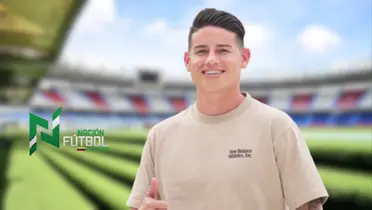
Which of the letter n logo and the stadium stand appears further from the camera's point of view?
the stadium stand

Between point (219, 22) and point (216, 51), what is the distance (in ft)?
0.24

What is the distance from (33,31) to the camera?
217 cm

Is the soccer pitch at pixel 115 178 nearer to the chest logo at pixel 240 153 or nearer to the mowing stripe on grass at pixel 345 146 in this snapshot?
the mowing stripe on grass at pixel 345 146

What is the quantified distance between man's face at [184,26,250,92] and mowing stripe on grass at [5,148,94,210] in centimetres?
171

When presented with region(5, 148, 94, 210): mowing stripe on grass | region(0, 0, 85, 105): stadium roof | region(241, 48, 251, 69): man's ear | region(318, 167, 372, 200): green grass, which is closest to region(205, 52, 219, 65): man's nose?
region(241, 48, 251, 69): man's ear

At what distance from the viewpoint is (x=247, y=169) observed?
860 mm

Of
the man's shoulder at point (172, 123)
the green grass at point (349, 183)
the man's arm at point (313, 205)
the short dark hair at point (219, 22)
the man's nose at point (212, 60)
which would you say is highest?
the short dark hair at point (219, 22)

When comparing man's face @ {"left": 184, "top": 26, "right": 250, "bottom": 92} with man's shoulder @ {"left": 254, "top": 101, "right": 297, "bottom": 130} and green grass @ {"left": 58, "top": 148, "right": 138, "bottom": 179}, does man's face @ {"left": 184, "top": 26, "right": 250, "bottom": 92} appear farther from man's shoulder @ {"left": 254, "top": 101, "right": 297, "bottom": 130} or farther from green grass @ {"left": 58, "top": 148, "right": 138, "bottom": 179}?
green grass @ {"left": 58, "top": 148, "right": 138, "bottom": 179}

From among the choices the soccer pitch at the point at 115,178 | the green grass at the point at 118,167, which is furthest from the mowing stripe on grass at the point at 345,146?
the green grass at the point at 118,167

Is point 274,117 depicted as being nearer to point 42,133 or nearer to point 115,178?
point 42,133

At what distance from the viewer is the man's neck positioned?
0.94 meters

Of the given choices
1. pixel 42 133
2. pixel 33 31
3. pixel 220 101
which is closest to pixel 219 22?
pixel 220 101

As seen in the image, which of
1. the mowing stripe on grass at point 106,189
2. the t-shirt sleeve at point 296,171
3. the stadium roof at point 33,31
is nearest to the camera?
the t-shirt sleeve at point 296,171

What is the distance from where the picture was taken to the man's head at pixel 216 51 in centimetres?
91
